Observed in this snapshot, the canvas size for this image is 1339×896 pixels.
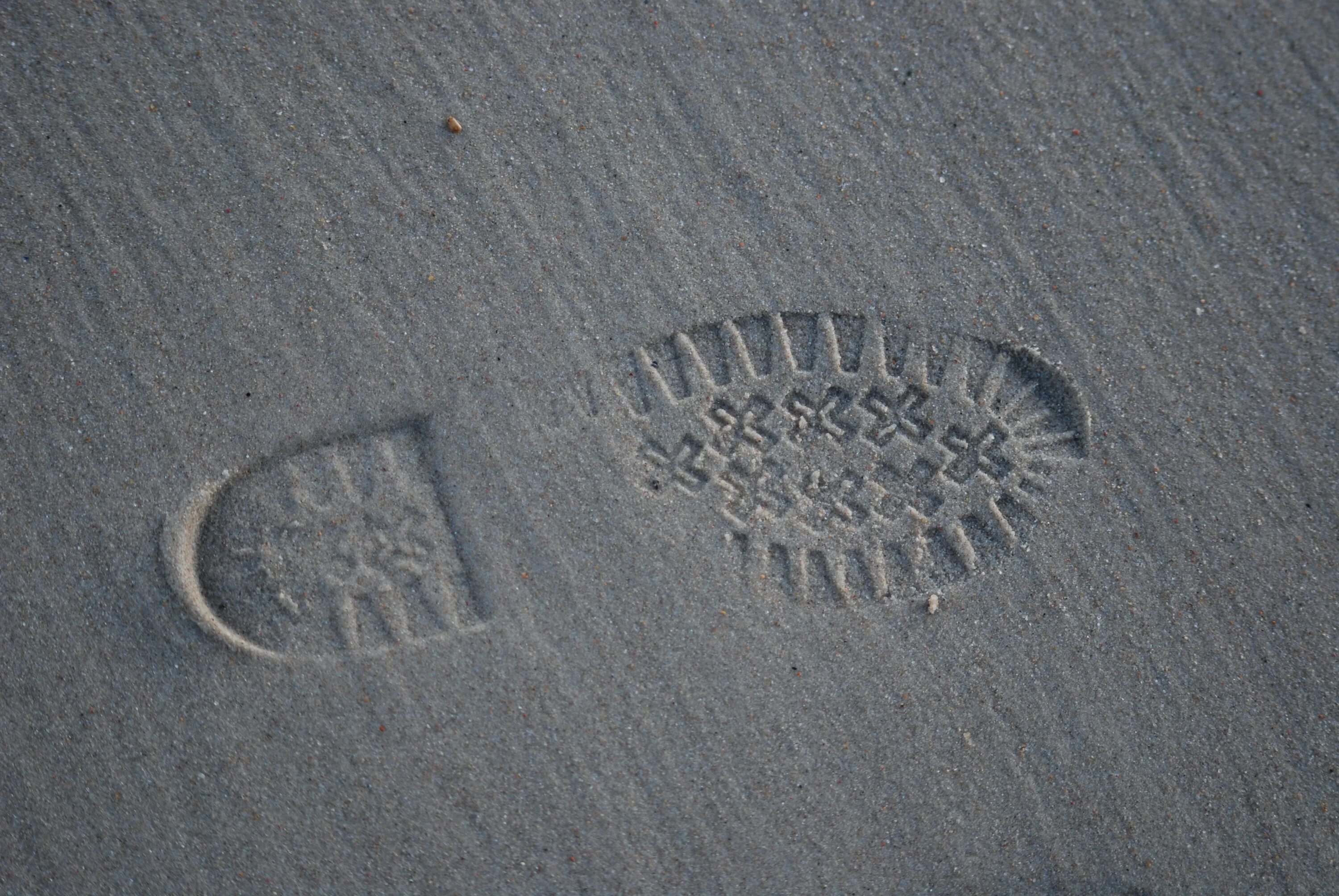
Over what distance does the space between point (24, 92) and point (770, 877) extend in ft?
6.97

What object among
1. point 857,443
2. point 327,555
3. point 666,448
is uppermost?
point 327,555

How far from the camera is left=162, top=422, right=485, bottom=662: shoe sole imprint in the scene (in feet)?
5.18

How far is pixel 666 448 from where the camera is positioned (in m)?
1.61

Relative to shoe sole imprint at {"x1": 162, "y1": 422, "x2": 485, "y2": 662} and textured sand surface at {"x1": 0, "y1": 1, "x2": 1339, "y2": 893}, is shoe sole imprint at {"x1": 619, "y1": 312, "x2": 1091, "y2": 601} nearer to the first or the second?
textured sand surface at {"x1": 0, "y1": 1, "x2": 1339, "y2": 893}

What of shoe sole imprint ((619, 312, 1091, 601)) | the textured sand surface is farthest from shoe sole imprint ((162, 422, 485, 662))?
shoe sole imprint ((619, 312, 1091, 601))

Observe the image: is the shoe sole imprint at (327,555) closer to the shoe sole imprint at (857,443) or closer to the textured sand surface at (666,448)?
the textured sand surface at (666,448)

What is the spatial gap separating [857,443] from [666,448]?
384mm

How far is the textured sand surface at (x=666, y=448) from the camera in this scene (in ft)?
5.14

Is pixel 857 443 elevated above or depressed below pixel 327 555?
below

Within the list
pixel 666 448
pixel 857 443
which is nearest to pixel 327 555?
pixel 666 448

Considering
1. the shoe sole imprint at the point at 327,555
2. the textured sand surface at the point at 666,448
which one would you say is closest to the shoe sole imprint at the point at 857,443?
the textured sand surface at the point at 666,448

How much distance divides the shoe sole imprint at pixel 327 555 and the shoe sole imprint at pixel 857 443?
464 mm

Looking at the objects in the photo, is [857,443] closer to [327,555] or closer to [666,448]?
[666,448]

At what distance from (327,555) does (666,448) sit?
2.31ft
